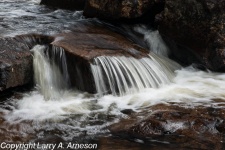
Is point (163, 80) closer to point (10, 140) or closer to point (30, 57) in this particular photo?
point (30, 57)

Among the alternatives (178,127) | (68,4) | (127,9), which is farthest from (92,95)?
(68,4)

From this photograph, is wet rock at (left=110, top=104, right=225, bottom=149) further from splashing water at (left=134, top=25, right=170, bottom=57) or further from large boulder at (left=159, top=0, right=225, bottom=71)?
splashing water at (left=134, top=25, right=170, bottom=57)

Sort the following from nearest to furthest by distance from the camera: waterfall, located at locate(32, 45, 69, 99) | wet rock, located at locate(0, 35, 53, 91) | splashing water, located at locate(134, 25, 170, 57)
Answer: wet rock, located at locate(0, 35, 53, 91)
waterfall, located at locate(32, 45, 69, 99)
splashing water, located at locate(134, 25, 170, 57)

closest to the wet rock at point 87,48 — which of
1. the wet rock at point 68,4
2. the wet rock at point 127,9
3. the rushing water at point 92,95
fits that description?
the rushing water at point 92,95

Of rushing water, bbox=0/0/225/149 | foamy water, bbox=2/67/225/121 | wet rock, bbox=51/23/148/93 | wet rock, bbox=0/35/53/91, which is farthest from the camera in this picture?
wet rock, bbox=51/23/148/93

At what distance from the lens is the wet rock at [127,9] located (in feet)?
30.5

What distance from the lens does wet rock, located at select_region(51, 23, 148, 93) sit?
7.17 meters

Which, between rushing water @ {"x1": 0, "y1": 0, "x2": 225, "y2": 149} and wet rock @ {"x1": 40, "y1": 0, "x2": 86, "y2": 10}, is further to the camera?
wet rock @ {"x1": 40, "y1": 0, "x2": 86, "y2": 10}

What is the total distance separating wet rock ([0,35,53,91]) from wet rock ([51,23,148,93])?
68 cm

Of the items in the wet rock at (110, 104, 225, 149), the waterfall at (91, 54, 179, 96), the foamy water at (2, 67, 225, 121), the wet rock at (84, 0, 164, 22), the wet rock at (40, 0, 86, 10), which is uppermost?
the wet rock at (40, 0, 86, 10)

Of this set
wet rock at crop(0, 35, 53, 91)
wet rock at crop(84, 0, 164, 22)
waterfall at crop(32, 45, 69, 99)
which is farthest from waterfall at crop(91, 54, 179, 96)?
wet rock at crop(84, 0, 164, 22)

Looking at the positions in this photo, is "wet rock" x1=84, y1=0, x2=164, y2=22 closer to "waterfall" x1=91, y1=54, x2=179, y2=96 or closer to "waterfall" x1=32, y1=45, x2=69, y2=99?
"waterfall" x1=91, y1=54, x2=179, y2=96

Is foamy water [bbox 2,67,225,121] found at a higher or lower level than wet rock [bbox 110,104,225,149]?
higher

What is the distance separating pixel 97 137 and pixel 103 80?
2.11 m
